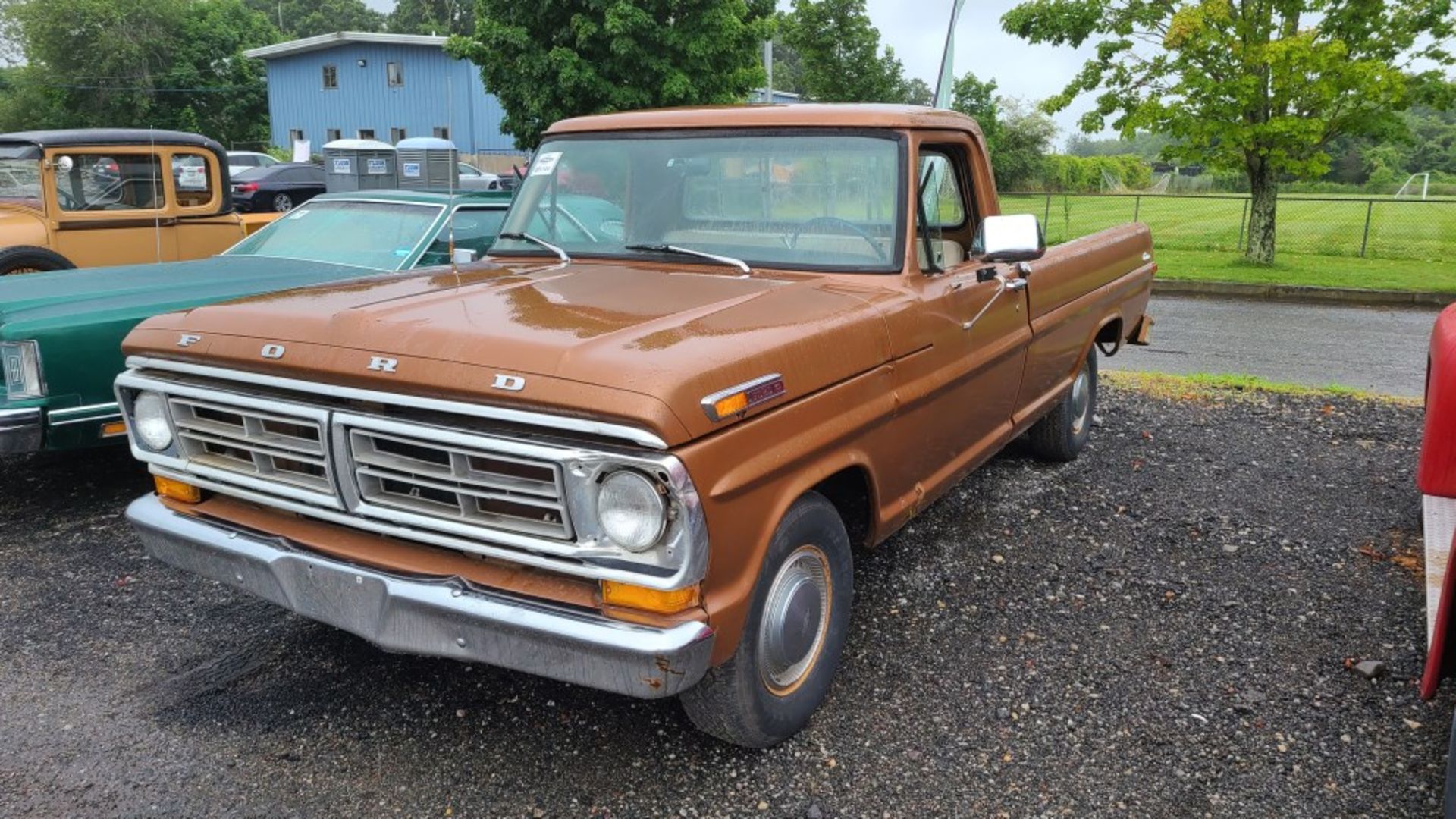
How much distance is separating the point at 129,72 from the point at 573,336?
2248 inches

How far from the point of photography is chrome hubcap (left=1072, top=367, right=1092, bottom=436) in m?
6.17

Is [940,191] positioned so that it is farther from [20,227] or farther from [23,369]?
[20,227]

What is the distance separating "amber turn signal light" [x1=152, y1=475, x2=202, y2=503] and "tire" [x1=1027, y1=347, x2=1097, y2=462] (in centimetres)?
416

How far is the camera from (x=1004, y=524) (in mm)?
5223

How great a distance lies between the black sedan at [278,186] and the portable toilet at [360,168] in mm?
7488

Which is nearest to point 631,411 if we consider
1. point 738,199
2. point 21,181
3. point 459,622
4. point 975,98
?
point 459,622

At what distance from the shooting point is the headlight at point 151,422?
3510mm

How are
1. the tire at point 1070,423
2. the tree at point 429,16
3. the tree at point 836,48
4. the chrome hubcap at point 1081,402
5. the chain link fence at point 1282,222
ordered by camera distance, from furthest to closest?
the tree at point 429,16, the tree at point 836,48, the chain link fence at point 1282,222, the chrome hubcap at point 1081,402, the tire at point 1070,423

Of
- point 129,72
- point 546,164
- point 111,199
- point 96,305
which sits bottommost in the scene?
point 96,305

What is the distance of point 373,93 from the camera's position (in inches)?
1618

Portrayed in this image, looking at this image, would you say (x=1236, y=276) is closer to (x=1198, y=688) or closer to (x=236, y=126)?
(x=1198, y=688)

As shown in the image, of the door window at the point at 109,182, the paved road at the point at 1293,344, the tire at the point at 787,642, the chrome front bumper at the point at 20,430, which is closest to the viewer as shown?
the tire at the point at 787,642

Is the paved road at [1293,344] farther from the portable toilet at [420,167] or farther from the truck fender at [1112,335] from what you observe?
the portable toilet at [420,167]

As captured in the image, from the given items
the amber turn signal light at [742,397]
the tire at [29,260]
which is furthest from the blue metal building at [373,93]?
the amber turn signal light at [742,397]
